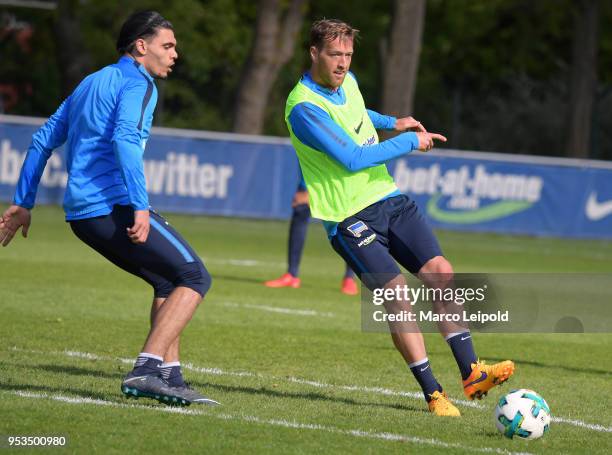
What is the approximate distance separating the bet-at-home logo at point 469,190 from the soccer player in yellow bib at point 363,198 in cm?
1828

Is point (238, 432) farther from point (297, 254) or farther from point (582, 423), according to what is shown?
point (297, 254)

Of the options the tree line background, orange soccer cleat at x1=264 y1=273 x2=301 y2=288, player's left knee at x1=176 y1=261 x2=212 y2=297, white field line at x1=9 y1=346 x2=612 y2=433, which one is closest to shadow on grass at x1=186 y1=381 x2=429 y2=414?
white field line at x1=9 y1=346 x2=612 y2=433

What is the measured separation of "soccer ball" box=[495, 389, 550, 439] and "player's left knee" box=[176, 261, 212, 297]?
1690 millimetres

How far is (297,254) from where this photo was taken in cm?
1406

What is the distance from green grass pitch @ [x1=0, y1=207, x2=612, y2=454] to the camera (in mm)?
6035

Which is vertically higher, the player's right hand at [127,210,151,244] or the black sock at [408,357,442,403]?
the player's right hand at [127,210,151,244]

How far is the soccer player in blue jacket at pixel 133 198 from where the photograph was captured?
6.47m

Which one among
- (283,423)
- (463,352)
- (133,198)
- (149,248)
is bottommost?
(283,423)

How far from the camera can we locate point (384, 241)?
23.4 ft

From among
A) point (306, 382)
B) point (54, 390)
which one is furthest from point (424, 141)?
point (54, 390)

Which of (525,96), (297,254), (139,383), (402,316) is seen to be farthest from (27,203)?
(525,96)

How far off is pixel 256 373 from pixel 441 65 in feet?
139

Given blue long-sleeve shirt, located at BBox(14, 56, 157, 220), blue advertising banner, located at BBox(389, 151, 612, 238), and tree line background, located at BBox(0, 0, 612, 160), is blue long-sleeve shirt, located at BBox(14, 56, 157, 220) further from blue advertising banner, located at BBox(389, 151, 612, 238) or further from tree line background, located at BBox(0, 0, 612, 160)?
tree line background, located at BBox(0, 0, 612, 160)

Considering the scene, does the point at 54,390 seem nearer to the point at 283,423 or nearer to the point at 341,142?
the point at 283,423
